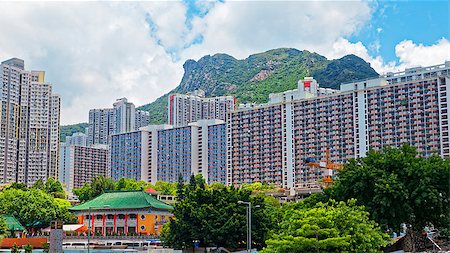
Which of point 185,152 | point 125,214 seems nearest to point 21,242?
point 125,214

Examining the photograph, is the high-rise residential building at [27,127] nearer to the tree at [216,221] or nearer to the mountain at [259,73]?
the mountain at [259,73]

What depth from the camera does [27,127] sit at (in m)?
106

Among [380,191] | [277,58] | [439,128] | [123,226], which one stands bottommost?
[123,226]

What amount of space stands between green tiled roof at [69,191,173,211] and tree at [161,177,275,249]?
2378cm

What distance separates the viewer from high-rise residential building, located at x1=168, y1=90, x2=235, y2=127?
5162 inches

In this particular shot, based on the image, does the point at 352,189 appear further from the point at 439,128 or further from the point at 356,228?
the point at 439,128

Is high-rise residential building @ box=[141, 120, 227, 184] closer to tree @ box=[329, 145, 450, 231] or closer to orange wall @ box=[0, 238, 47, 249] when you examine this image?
orange wall @ box=[0, 238, 47, 249]

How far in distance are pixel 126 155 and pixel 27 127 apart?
19.3m

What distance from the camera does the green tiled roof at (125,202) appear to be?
223 feet

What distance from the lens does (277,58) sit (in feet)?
581

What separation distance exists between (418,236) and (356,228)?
956 centimetres

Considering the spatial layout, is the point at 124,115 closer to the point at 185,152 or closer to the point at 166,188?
the point at 185,152

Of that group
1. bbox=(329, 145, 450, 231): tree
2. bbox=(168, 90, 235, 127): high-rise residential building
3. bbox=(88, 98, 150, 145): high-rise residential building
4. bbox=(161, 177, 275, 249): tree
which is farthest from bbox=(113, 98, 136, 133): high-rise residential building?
bbox=(329, 145, 450, 231): tree

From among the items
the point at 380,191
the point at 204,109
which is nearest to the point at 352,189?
the point at 380,191
